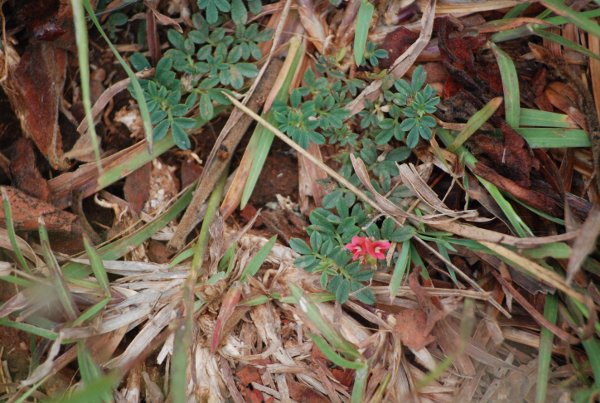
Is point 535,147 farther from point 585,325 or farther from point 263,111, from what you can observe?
point 263,111

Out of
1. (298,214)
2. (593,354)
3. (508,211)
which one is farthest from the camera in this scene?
(298,214)

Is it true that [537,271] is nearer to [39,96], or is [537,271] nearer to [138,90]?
[138,90]

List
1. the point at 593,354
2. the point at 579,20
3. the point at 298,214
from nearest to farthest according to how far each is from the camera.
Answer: the point at 579,20 < the point at 593,354 < the point at 298,214

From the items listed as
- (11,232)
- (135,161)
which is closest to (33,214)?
(11,232)

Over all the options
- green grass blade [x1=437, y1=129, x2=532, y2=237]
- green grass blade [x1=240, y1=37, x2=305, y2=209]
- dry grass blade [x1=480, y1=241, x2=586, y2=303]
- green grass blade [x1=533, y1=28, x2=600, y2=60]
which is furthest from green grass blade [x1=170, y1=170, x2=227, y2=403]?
green grass blade [x1=533, y1=28, x2=600, y2=60]

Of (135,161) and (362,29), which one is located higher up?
(362,29)

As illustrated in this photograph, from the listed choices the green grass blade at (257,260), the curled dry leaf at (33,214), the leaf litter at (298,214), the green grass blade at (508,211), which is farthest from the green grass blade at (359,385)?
the curled dry leaf at (33,214)
